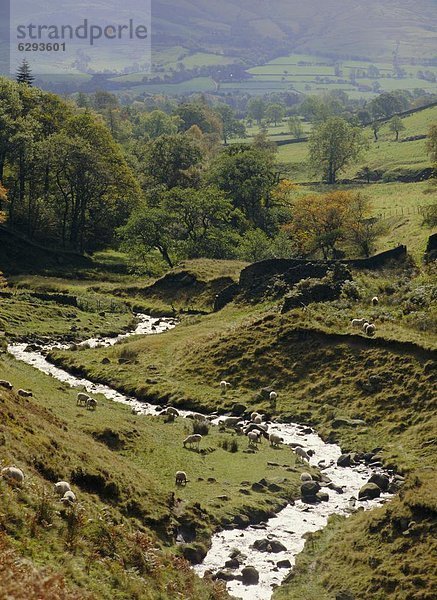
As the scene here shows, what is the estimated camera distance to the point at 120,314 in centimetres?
7512

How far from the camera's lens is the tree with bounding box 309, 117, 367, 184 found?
520ft

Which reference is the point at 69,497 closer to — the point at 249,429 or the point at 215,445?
the point at 215,445

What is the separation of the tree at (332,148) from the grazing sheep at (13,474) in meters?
142

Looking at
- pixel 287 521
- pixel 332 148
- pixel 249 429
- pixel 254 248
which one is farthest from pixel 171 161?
pixel 287 521

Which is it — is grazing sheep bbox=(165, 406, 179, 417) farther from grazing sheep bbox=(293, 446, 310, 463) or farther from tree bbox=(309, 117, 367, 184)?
tree bbox=(309, 117, 367, 184)

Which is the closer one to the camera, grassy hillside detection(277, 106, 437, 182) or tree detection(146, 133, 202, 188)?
tree detection(146, 133, 202, 188)

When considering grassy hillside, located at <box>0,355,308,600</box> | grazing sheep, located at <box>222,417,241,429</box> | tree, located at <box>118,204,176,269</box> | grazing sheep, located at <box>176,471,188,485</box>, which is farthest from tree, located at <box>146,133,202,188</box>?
grazing sheep, located at <box>176,471,188,485</box>

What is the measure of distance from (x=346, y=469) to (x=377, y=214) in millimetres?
87644

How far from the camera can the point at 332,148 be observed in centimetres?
15838

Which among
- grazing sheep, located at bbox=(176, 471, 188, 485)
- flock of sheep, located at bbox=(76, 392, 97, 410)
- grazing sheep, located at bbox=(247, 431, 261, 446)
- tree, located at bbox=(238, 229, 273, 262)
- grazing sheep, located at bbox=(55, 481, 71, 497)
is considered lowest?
tree, located at bbox=(238, 229, 273, 262)

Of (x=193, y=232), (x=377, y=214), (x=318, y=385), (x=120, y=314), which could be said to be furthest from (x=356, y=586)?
(x=377, y=214)

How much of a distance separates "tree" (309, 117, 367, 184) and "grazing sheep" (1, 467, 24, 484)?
465 ft

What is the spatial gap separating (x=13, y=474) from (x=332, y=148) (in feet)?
467

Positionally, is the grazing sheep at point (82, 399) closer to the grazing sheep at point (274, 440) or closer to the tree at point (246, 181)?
the grazing sheep at point (274, 440)
